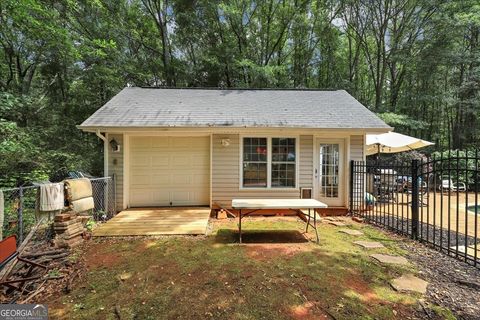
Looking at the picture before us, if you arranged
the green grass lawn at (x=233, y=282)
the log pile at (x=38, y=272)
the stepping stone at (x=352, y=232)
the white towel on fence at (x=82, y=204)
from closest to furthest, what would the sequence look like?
the green grass lawn at (x=233, y=282) < the log pile at (x=38, y=272) < the white towel on fence at (x=82, y=204) < the stepping stone at (x=352, y=232)

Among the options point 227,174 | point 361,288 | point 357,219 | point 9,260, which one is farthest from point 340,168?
point 9,260

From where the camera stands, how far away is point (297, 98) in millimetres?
8828

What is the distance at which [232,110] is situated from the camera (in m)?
7.59

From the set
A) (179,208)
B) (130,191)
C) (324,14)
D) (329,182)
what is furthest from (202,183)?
(324,14)

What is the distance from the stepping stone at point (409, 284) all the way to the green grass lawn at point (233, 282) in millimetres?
118

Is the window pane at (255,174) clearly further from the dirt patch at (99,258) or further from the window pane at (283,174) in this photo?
the dirt patch at (99,258)

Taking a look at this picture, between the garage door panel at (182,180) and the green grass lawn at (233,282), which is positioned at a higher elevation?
the garage door panel at (182,180)

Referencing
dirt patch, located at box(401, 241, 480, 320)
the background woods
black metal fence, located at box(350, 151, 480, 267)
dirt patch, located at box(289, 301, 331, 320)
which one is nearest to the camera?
dirt patch, located at box(289, 301, 331, 320)

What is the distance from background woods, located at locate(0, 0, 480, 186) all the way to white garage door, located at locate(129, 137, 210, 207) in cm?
459

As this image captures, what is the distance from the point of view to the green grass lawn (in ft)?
8.27

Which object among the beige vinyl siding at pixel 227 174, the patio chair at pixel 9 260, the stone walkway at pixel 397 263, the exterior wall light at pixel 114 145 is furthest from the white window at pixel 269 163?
the patio chair at pixel 9 260

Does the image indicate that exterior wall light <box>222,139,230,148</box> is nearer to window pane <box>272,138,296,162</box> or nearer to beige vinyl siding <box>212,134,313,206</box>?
beige vinyl siding <box>212,134,313,206</box>

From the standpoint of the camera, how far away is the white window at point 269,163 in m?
6.92

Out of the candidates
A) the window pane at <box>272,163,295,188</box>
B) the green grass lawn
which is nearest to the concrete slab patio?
the green grass lawn
